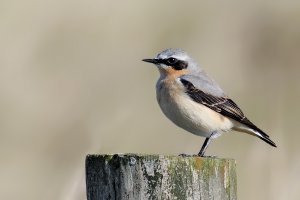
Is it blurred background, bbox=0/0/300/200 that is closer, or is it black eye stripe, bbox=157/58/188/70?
black eye stripe, bbox=157/58/188/70

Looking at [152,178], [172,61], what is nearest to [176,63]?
[172,61]

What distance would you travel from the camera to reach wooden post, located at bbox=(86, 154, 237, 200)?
14.0 ft

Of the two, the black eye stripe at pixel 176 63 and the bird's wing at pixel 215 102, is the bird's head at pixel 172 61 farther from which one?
the bird's wing at pixel 215 102

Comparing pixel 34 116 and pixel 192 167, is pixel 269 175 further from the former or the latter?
pixel 192 167

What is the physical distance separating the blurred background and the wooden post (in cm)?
334

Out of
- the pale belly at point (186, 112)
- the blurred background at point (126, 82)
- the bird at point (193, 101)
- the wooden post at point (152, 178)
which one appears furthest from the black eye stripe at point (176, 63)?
the wooden post at point (152, 178)

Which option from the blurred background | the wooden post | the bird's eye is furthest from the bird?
the wooden post

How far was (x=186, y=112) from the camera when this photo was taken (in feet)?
24.4

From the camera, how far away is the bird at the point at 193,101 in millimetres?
7473

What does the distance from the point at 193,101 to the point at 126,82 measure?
1974 mm

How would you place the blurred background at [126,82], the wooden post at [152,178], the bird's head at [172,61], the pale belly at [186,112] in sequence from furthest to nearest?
the blurred background at [126,82] < the bird's head at [172,61] < the pale belly at [186,112] < the wooden post at [152,178]

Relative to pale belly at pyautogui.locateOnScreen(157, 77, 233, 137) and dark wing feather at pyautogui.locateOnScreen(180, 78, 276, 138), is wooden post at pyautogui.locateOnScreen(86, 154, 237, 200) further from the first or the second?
dark wing feather at pyautogui.locateOnScreen(180, 78, 276, 138)

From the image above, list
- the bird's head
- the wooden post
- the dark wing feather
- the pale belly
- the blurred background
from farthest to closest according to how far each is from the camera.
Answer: the blurred background < the bird's head < the dark wing feather < the pale belly < the wooden post

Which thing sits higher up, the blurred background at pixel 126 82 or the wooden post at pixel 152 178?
the blurred background at pixel 126 82
